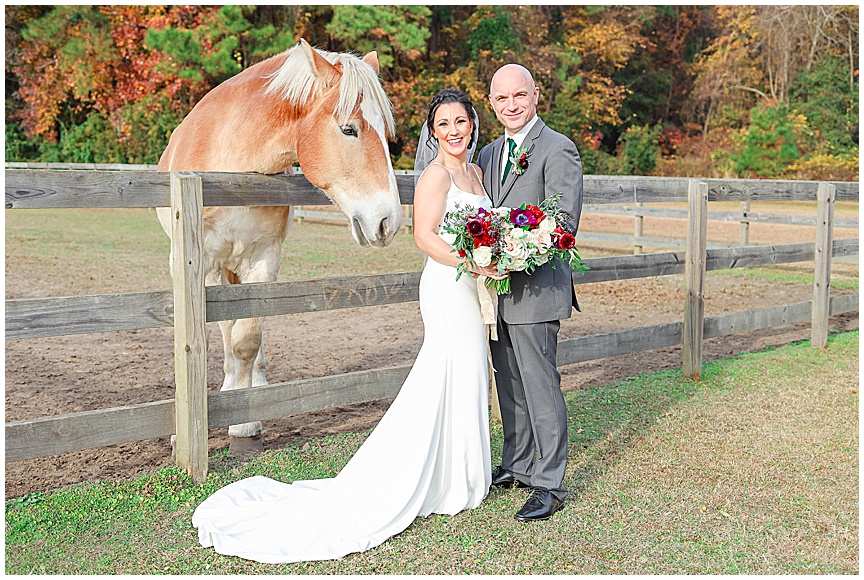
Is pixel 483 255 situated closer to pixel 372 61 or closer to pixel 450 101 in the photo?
pixel 450 101

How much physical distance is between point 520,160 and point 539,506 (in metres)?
1.49

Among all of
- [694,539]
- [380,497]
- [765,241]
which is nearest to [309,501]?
[380,497]

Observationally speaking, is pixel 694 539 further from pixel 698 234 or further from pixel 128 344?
pixel 128 344

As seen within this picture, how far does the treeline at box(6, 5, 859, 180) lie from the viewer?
77.9 ft

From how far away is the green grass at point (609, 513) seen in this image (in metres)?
3.05

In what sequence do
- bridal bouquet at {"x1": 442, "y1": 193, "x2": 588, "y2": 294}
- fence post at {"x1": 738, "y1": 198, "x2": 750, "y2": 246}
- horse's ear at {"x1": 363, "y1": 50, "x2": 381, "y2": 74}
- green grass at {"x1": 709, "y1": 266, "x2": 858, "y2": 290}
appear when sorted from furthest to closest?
1. fence post at {"x1": 738, "y1": 198, "x2": 750, "y2": 246}
2. green grass at {"x1": 709, "y1": 266, "x2": 858, "y2": 290}
3. horse's ear at {"x1": 363, "y1": 50, "x2": 381, "y2": 74}
4. bridal bouquet at {"x1": 442, "y1": 193, "x2": 588, "y2": 294}

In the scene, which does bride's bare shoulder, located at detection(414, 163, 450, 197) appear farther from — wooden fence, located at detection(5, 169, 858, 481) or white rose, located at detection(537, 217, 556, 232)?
wooden fence, located at detection(5, 169, 858, 481)

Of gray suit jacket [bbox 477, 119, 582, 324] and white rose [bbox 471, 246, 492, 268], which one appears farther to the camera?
gray suit jacket [bbox 477, 119, 582, 324]

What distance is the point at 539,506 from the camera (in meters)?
3.48

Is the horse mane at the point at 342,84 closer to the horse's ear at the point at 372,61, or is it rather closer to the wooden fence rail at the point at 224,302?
the horse's ear at the point at 372,61

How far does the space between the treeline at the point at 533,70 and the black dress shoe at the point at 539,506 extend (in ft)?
66.2

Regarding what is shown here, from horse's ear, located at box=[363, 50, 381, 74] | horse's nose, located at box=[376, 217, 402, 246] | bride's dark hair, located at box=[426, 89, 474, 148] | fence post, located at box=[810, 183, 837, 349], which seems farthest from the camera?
fence post, located at box=[810, 183, 837, 349]

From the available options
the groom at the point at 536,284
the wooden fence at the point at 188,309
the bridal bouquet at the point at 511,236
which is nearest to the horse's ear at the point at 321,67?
the wooden fence at the point at 188,309

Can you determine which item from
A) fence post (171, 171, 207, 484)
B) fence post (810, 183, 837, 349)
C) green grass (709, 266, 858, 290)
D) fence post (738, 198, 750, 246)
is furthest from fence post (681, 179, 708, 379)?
fence post (738, 198, 750, 246)
